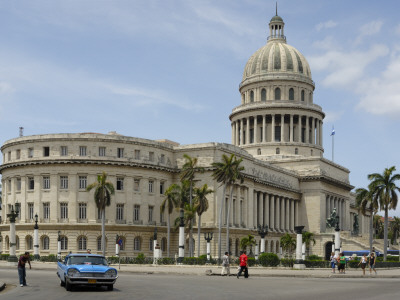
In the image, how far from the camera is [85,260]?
29.6 meters

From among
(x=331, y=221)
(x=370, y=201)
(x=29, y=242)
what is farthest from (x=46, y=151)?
(x=331, y=221)

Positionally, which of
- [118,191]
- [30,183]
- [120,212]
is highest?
[30,183]

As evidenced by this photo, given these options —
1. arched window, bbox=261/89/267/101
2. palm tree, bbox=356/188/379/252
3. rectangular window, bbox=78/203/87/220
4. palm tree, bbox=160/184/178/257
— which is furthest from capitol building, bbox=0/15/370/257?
arched window, bbox=261/89/267/101

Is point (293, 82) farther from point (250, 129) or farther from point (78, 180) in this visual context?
point (78, 180)

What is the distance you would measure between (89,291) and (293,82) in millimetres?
100740

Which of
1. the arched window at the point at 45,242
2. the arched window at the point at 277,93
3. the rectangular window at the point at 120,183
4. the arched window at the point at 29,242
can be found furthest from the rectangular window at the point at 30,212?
the arched window at the point at 277,93

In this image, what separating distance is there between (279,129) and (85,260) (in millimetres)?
98009

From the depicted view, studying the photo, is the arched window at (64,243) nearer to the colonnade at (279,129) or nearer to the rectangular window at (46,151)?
the rectangular window at (46,151)

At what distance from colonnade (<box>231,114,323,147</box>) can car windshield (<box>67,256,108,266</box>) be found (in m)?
94.8

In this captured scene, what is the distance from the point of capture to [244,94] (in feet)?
429

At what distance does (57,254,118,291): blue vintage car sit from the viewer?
2789 centimetres

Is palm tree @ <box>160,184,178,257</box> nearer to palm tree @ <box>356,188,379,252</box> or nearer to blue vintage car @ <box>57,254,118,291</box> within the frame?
palm tree @ <box>356,188,379,252</box>

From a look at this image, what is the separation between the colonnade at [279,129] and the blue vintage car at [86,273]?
95.3 meters

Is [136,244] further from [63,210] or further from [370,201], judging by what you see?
[370,201]
